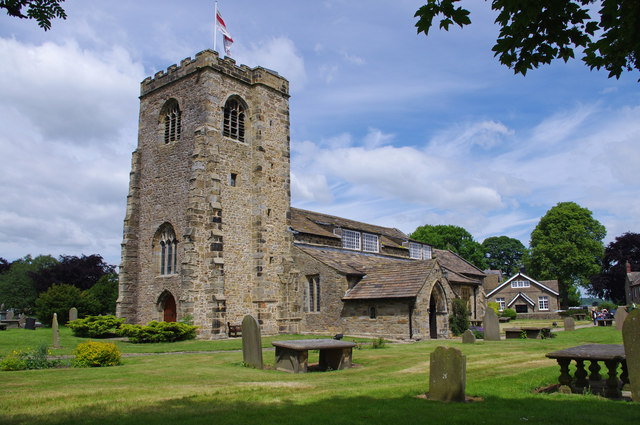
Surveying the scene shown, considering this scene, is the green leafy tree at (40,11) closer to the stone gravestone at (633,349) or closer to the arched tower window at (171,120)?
the stone gravestone at (633,349)

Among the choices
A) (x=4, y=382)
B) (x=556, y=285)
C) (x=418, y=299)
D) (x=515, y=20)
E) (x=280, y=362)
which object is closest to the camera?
(x=515, y=20)

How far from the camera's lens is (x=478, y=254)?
265 ft

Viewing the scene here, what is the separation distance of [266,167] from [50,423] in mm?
24661

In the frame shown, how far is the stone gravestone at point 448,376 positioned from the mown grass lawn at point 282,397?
1.37 feet

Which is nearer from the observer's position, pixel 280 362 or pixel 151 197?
pixel 280 362

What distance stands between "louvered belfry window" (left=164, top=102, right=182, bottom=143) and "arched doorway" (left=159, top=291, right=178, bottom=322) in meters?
10.0

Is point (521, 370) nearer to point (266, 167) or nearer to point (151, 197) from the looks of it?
point (266, 167)

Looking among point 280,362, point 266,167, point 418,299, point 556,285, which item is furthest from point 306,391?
point 556,285

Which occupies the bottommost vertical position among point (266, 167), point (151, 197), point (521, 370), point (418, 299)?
point (521, 370)

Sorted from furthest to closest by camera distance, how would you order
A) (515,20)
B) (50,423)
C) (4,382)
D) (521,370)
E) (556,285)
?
(556,285)
(521,370)
(4,382)
(50,423)
(515,20)

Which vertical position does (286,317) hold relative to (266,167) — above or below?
below

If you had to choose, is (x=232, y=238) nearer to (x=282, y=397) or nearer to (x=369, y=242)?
(x=369, y=242)

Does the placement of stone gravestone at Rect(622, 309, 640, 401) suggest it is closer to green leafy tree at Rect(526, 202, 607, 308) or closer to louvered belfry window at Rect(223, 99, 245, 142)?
louvered belfry window at Rect(223, 99, 245, 142)

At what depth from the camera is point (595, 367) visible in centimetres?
1116
